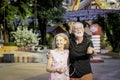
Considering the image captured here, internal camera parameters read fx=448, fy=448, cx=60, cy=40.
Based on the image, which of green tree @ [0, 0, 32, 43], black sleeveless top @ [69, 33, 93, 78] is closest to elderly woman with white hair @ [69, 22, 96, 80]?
black sleeveless top @ [69, 33, 93, 78]

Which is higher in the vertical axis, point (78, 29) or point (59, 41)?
point (78, 29)

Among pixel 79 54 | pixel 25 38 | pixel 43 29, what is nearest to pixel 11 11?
pixel 25 38

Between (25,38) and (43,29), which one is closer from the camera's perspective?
(25,38)

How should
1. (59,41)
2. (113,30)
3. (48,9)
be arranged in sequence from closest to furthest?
(59,41), (113,30), (48,9)

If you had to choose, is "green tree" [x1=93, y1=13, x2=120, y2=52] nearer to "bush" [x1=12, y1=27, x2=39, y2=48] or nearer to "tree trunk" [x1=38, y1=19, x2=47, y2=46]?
"bush" [x1=12, y1=27, x2=39, y2=48]

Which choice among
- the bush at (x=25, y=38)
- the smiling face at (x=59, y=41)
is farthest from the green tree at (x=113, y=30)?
the smiling face at (x=59, y=41)

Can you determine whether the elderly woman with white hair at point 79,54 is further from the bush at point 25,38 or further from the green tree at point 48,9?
the green tree at point 48,9

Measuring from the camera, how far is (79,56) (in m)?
6.13

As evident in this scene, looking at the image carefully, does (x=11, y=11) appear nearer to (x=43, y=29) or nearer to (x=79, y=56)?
(x=43, y=29)

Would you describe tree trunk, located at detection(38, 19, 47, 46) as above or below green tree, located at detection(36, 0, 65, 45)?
below

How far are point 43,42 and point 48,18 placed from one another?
5668mm

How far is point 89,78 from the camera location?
242 inches

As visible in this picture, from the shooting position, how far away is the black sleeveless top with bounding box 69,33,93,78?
6145mm

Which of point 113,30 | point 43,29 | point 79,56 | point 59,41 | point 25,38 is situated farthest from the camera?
point 43,29
